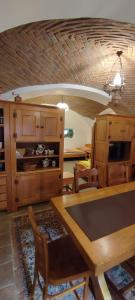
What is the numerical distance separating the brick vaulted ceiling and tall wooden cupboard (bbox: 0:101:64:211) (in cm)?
67

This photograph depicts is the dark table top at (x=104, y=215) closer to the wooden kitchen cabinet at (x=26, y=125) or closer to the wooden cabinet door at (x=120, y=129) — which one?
the wooden kitchen cabinet at (x=26, y=125)

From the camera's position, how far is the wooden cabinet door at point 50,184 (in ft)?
10.3

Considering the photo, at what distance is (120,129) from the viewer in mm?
4020

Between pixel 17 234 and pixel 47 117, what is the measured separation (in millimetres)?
1972

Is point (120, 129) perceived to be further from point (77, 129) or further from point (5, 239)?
point (77, 129)

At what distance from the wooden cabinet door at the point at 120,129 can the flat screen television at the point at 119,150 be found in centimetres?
23

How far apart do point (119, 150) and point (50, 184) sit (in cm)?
215

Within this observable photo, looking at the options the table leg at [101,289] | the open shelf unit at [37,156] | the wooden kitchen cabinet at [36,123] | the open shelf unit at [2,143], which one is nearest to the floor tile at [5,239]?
the open shelf unit at [2,143]

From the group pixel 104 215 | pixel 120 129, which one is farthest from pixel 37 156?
pixel 120 129

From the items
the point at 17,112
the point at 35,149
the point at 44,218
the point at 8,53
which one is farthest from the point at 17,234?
the point at 8,53

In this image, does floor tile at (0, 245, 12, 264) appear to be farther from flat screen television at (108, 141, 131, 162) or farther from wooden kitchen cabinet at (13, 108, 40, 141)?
flat screen television at (108, 141, 131, 162)

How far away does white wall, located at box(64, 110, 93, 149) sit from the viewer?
8.17 meters

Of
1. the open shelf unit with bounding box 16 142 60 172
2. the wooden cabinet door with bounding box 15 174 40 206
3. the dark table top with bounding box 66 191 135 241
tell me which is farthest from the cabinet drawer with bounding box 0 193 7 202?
the dark table top with bounding box 66 191 135 241

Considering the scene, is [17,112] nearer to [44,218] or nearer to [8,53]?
[8,53]
